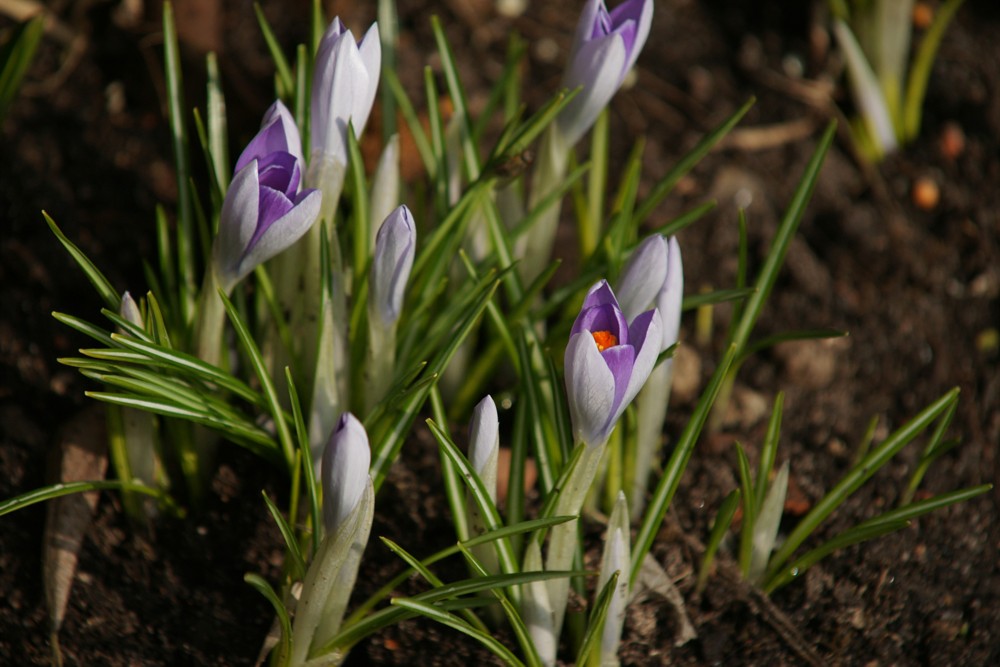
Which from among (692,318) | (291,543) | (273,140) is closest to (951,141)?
(692,318)

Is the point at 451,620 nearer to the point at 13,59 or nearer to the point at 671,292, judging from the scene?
the point at 671,292

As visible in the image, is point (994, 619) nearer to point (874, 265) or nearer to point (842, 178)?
point (874, 265)

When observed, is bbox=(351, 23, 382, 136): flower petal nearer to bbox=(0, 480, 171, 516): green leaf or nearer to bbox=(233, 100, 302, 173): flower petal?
bbox=(233, 100, 302, 173): flower petal

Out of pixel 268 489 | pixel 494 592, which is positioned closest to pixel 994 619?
pixel 494 592

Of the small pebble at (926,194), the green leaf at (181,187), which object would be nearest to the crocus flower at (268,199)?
the green leaf at (181,187)

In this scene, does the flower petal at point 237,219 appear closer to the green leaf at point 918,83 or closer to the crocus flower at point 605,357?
the crocus flower at point 605,357
